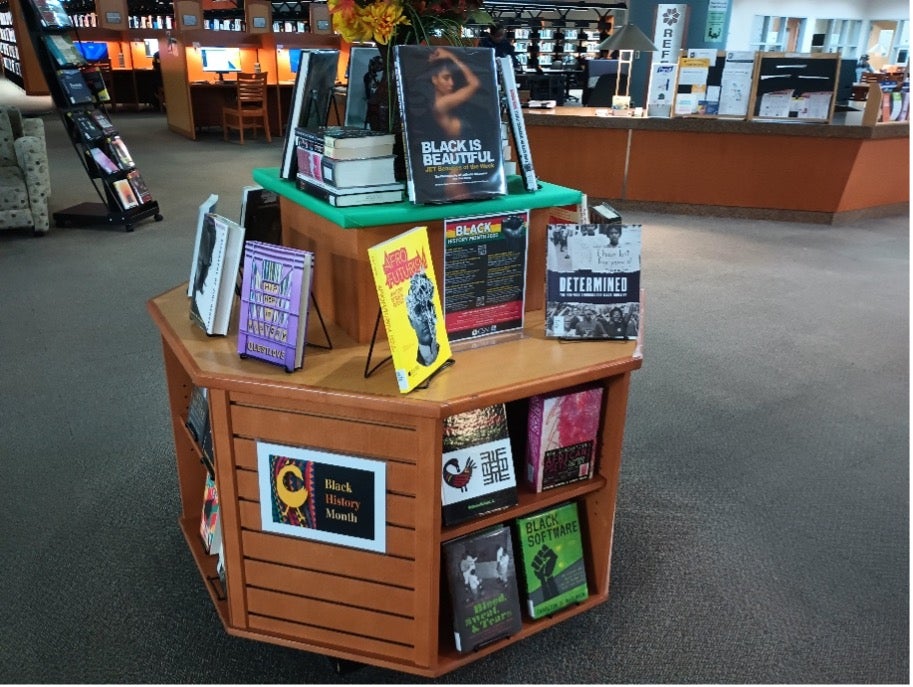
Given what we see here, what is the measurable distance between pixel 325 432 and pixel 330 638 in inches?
22.6

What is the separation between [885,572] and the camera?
2.36 metres

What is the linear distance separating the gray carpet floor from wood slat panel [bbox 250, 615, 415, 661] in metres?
0.15

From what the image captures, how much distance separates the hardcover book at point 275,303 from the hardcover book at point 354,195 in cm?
17

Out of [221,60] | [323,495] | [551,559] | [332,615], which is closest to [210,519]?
[332,615]

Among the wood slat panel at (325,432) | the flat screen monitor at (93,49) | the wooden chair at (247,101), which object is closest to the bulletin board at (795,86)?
the wood slat panel at (325,432)

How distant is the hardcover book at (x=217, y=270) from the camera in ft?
5.70

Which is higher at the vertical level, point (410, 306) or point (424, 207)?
point (424, 207)

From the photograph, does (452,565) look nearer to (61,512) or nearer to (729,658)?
(729,658)

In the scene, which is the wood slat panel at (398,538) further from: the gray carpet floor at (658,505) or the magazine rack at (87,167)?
the magazine rack at (87,167)

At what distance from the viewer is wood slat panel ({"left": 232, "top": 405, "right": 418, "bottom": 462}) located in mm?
1587

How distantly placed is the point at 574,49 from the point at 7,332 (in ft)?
58.7

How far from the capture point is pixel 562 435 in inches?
73.5

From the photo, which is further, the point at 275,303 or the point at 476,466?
the point at 476,466

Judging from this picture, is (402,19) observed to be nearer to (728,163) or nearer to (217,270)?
(217,270)
